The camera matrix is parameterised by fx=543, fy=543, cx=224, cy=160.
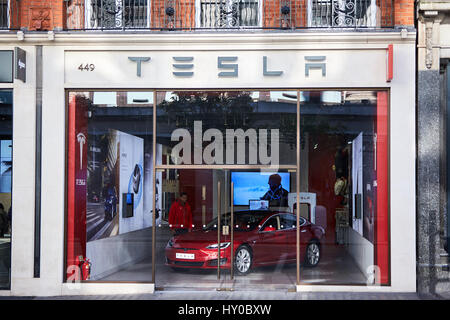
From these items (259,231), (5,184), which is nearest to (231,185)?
(259,231)

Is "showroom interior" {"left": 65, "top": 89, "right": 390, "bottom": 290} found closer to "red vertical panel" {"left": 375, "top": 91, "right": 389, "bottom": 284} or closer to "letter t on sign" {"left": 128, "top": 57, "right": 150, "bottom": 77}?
"red vertical panel" {"left": 375, "top": 91, "right": 389, "bottom": 284}

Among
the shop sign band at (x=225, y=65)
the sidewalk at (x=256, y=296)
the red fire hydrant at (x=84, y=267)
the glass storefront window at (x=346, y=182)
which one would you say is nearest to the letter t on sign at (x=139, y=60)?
the shop sign band at (x=225, y=65)

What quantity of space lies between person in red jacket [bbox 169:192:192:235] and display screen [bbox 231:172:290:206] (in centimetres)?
101

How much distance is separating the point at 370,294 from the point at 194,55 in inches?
218

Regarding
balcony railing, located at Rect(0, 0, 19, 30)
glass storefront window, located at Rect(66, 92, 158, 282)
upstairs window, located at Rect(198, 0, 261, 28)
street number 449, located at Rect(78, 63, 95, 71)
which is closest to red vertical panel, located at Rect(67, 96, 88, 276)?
glass storefront window, located at Rect(66, 92, 158, 282)

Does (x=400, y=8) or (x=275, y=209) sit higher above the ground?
(x=400, y=8)

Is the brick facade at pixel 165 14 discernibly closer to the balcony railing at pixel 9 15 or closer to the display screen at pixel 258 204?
the balcony railing at pixel 9 15

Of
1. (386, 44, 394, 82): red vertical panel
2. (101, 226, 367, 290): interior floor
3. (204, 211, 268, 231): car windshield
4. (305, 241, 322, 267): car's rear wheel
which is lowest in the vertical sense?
(101, 226, 367, 290): interior floor

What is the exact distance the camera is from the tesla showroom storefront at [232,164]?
10172mm

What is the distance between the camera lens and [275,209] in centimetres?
1114

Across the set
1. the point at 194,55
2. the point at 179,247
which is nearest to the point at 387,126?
the point at 194,55

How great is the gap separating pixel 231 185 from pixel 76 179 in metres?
3.03

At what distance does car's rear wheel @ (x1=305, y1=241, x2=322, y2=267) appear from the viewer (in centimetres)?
1056

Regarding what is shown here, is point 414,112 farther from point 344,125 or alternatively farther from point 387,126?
point 344,125
